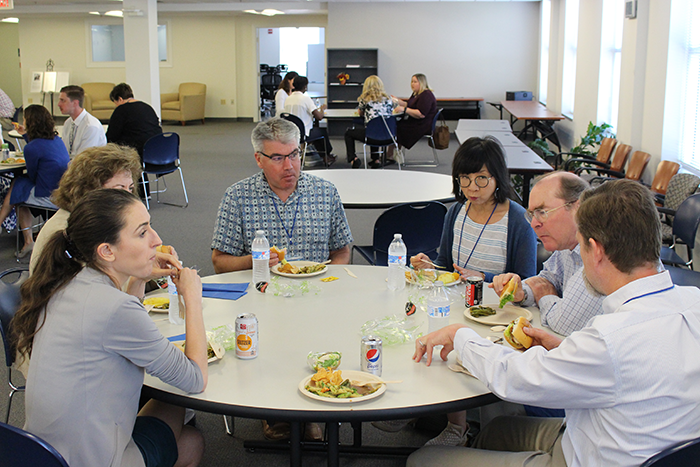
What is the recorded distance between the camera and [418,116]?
375 inches

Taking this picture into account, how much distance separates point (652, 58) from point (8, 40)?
65.9 ft

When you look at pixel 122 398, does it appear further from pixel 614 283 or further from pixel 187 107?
pixel 187 107

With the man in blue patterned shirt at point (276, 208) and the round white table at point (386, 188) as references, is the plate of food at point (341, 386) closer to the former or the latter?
the man in blue patterned shirt at point (276, 208)

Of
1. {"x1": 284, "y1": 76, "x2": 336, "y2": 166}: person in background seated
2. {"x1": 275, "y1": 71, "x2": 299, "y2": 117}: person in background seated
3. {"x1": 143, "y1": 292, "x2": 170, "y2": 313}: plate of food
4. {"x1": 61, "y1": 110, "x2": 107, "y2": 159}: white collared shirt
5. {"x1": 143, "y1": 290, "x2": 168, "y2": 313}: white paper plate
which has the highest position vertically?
{"x1": 275, "y1": 71, "x2": 299, "y2": 117}: person in background seated

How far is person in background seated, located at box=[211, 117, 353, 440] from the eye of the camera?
111 inches

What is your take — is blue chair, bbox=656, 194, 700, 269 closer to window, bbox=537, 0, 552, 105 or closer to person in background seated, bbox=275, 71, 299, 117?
person in background seated, bbox=275, 71, 299, 117

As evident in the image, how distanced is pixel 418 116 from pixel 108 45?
11.9m

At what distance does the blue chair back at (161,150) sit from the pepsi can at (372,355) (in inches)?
218

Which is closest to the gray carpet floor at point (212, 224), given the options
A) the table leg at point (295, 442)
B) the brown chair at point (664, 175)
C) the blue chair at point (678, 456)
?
the table leg at point (295, 442)

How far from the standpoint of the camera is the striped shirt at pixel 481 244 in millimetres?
2664

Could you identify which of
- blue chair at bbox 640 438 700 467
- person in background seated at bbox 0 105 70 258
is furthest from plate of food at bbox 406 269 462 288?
person in background seated at bbox 0 105 70 258

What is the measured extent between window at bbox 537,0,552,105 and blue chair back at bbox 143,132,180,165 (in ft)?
29.1

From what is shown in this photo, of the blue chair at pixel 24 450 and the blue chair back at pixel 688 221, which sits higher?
the blue chair back at pixel 688 221

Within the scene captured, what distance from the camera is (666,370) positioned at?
128 centimetres
